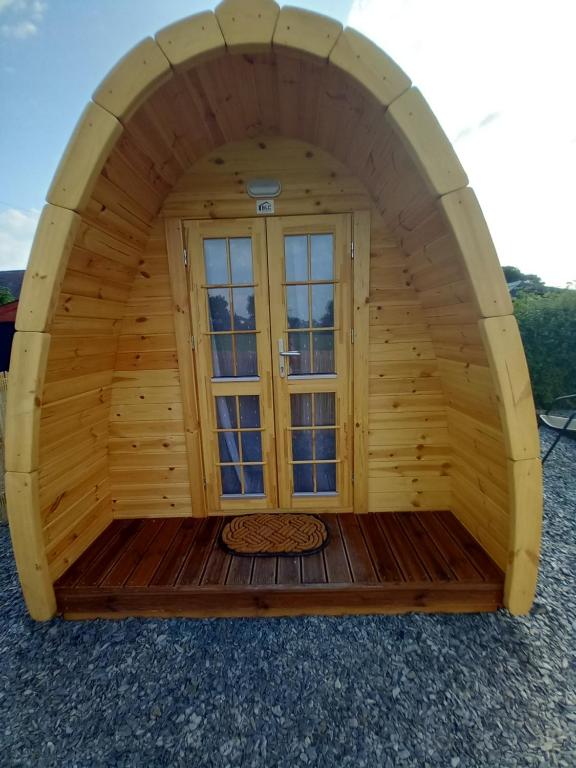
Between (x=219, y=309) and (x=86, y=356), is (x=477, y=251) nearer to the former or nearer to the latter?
(x=219, y=309)

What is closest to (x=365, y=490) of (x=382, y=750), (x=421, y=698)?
(x=421, y=698)

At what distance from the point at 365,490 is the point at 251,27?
8.35 ft

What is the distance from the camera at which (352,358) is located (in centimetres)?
209

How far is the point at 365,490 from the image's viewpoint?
2215mm

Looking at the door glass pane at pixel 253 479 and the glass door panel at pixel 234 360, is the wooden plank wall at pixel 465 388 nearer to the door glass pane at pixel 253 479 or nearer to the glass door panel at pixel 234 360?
the glass door panel at pixel 234 360

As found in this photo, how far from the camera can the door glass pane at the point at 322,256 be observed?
2.00 m

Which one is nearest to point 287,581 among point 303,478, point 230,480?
point 303,478

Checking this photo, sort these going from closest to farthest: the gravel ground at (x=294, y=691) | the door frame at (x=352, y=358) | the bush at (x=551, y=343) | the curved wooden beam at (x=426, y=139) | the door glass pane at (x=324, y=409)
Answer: the gravel ground at (x=294, y=691)
the curved wooden beam at (x=426, y=139)
the door frame at (x=352, y=358)
the door glass pane at (x=324, y=409)
the bush at (x=551, y=343)

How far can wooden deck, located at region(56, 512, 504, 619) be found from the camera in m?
1.58

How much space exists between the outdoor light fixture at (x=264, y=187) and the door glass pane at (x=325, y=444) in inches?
64.5

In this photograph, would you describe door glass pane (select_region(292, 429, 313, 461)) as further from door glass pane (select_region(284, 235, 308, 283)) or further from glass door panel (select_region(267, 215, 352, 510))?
door glass pane (select_region(284, 235, 308, 283))

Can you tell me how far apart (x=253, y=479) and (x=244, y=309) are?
127 centimetres

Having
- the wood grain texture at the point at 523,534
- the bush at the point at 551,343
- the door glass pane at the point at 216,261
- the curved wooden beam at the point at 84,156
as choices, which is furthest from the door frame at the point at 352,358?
the bush at the point at 551,343

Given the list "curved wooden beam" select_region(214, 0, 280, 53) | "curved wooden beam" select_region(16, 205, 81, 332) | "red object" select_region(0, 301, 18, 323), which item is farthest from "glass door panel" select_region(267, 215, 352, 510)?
"red object" select_region(0, 301, 18, 323)
